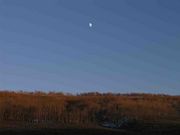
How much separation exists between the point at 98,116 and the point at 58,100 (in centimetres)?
442

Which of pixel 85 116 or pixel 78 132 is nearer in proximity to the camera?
pixel 78 132

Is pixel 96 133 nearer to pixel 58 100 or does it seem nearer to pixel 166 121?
pixel 166 121

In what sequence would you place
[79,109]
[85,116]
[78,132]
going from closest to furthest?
[78,132] < [85,116] < [79,109]

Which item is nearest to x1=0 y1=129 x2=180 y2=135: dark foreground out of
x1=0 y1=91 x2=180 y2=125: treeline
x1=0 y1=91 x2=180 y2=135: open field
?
x1=0 y1=91 x2=180 y2=135: open field

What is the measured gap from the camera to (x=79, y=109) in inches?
2094

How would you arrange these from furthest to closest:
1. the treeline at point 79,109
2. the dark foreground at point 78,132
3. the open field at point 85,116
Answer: the treeline at point 79,109 < the open field at point 85,116 < the dark foreground at point 78,132

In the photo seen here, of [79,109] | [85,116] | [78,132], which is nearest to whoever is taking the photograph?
[78,132]

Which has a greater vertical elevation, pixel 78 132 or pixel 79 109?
pixel 79 109

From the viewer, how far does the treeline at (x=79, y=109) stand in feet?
163

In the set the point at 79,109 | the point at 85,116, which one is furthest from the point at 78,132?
the point at 79,109

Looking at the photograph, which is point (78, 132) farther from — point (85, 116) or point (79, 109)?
point (79, 109)

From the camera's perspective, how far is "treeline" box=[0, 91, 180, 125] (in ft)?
163

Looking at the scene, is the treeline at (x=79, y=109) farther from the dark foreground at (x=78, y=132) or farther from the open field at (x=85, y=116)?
the dark foreground at (x=78, y=132)

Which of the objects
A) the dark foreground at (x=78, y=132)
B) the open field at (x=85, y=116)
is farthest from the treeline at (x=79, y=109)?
the dark foreground at (x=78, y=132)
